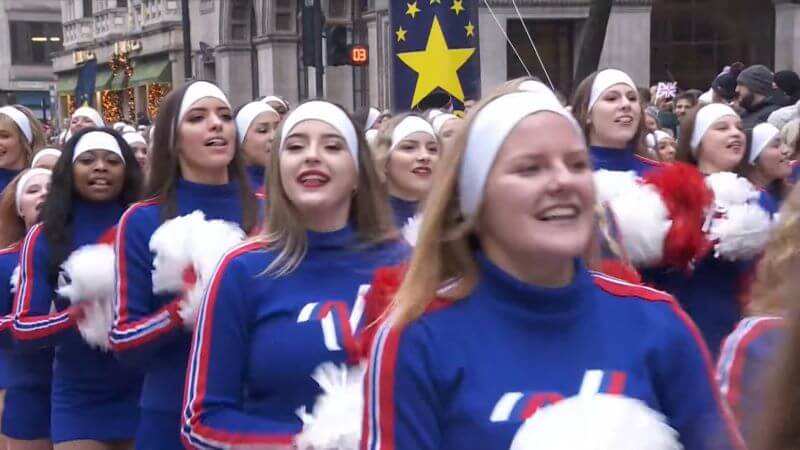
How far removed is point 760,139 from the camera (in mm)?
5555

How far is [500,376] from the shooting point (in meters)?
2.15

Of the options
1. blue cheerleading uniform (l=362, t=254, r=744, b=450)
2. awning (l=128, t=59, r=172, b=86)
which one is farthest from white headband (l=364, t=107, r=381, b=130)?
awning (l=128, t=59, r=172, b=86)

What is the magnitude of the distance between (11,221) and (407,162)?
1.99 meters

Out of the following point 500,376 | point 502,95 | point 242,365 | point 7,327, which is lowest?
point 7,327

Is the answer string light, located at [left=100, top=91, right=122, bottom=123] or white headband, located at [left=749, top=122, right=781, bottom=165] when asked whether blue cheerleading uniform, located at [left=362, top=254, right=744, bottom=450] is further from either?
string light, located at [left=100, top=91, right=122, bottom=123]

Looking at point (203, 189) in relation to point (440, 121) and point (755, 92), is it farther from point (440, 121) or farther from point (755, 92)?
point (755, 92)

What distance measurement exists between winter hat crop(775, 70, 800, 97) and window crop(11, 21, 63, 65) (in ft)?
181

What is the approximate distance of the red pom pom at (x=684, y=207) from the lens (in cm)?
488

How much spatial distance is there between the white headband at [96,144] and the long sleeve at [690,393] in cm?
337

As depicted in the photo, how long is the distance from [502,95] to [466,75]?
501cm

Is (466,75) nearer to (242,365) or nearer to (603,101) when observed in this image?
(603,101)

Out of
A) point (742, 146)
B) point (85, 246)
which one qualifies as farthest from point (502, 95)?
point (742, 146)

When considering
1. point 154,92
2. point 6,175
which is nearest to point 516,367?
point 6,175

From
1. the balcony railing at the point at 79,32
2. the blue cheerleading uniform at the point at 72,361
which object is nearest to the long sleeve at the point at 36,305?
the blue cheerleading uniform at the point at 72,361
